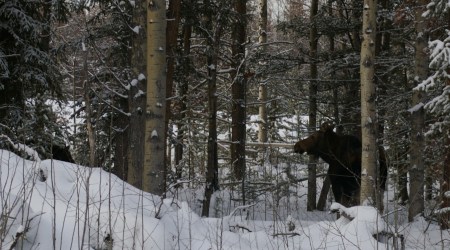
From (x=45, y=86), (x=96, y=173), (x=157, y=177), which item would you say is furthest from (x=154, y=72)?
(x=45, y=86)

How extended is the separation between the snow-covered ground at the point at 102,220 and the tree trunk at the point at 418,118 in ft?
12.3

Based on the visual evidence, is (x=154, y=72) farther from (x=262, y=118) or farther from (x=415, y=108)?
(x=262, y=118)

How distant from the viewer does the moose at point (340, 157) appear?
10.8m

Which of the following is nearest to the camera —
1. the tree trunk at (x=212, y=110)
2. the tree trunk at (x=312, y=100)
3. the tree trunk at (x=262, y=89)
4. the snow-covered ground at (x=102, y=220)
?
the snow-covered ground at (x=102, y=220)

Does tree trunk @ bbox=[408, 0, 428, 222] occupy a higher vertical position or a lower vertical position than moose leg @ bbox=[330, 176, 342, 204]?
higher

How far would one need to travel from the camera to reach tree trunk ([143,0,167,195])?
297 inches

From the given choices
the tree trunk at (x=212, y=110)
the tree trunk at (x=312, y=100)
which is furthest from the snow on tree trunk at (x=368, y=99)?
the tree trunk at (x=312, y=100)

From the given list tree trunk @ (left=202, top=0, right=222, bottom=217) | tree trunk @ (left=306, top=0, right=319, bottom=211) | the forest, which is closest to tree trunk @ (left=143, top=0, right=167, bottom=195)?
the forest

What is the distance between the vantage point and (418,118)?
916cm

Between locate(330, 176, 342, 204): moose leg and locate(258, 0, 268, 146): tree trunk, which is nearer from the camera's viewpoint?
locate(330, 176, 342, 204): moose leg

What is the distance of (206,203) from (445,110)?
4.65m

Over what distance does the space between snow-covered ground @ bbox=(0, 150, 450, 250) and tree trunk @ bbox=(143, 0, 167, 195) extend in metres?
2.04

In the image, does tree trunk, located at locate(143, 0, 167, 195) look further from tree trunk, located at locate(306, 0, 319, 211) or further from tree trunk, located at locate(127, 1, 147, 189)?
tree trunk, located at locate(306, 0, 319, 211)

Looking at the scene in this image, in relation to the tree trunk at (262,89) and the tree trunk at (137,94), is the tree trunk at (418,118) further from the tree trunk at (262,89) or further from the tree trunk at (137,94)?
the tree trunk at (262,89)
